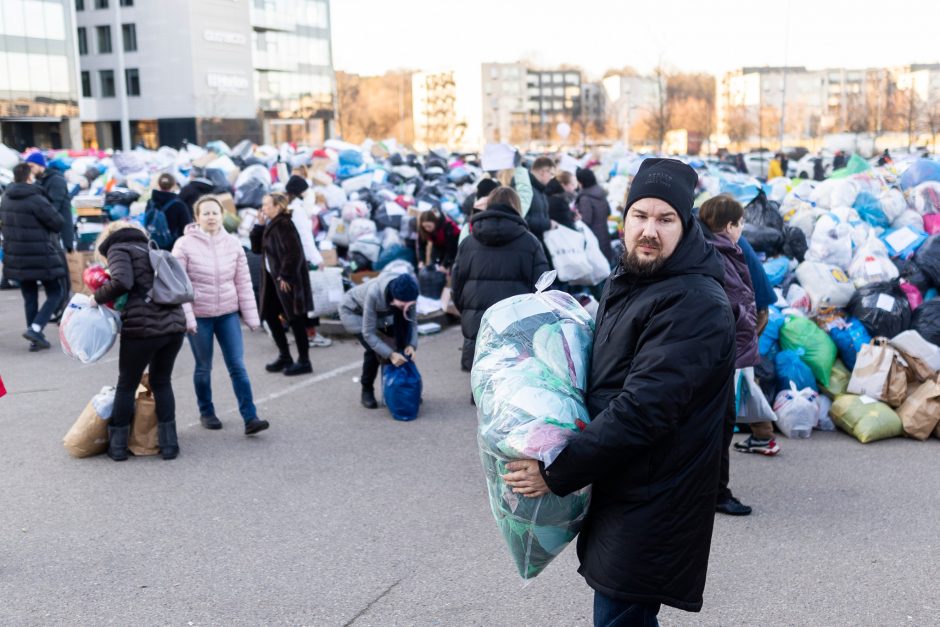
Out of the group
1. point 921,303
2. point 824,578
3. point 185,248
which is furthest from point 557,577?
point 921,303

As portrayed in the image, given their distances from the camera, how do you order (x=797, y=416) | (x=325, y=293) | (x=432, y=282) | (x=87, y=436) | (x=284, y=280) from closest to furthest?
(x=87, y=436)
(x=797, y=416)
(x=284, y=280)
(x=325, y=293)
(x=432, y=282)

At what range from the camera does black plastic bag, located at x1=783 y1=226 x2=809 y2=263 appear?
820cm

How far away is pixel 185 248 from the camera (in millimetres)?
6074

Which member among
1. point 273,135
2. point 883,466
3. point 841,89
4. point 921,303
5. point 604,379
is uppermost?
point 841,89

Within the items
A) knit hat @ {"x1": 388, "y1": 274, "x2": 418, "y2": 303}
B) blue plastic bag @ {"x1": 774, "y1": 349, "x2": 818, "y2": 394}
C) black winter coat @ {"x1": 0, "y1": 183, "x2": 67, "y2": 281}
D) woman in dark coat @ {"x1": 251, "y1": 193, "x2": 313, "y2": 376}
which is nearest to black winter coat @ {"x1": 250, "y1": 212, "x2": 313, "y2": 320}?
woman in dark coat @ {"x1": 251, "y1": 193, "x2": 313, "y2": 376}

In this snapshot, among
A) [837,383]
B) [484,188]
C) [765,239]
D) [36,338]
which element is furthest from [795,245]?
[36,338]

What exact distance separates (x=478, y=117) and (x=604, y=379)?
12580cm

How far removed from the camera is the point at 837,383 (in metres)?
6.40

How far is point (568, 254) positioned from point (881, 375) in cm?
271

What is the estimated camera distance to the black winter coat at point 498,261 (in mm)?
6109

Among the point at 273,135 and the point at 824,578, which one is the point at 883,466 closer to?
the point at 824,578

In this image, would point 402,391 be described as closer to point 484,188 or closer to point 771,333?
point 484,188

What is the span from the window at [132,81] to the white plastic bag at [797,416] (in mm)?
63207

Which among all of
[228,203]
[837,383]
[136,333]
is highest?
[228,203]
